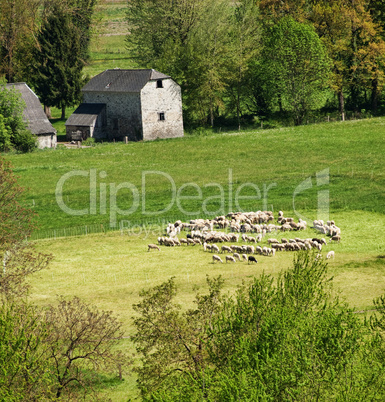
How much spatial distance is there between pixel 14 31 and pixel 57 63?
7.76m

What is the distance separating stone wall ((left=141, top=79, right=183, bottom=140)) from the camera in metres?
82.6

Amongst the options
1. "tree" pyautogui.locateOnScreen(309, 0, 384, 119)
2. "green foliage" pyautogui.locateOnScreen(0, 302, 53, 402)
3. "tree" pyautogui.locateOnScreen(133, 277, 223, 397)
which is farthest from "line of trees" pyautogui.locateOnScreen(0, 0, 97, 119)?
"green foliage" pyautogui.locateOnScreen(0, 302, 53, 402)

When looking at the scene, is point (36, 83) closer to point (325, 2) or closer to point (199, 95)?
point (199, 95)

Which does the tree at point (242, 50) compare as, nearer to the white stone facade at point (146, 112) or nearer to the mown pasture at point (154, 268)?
the white stone facade at point (146, 112)

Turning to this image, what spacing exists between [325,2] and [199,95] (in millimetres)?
19408

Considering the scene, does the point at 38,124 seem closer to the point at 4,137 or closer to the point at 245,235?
the point at 4,137

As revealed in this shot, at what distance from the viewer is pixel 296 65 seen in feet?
278

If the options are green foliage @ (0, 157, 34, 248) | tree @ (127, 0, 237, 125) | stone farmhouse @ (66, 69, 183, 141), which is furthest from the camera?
tree @ (127, 0, 237, 125)

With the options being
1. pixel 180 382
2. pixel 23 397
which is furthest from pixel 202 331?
pixel 23 397

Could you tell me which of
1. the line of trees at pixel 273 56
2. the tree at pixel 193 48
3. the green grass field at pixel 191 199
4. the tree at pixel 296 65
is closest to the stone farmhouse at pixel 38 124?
the green grass field at pixel 191 199

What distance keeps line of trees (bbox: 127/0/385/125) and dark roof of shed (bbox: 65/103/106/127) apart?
10049 millimetres

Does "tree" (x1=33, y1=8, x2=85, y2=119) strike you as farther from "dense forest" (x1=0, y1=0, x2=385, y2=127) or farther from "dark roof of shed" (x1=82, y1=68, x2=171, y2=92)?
"dark roof of shed" (x1=82, y1=68, x2=171, y2=92)

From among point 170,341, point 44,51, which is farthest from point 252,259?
point 44,51

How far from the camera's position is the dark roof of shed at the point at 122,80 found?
8245 cm
